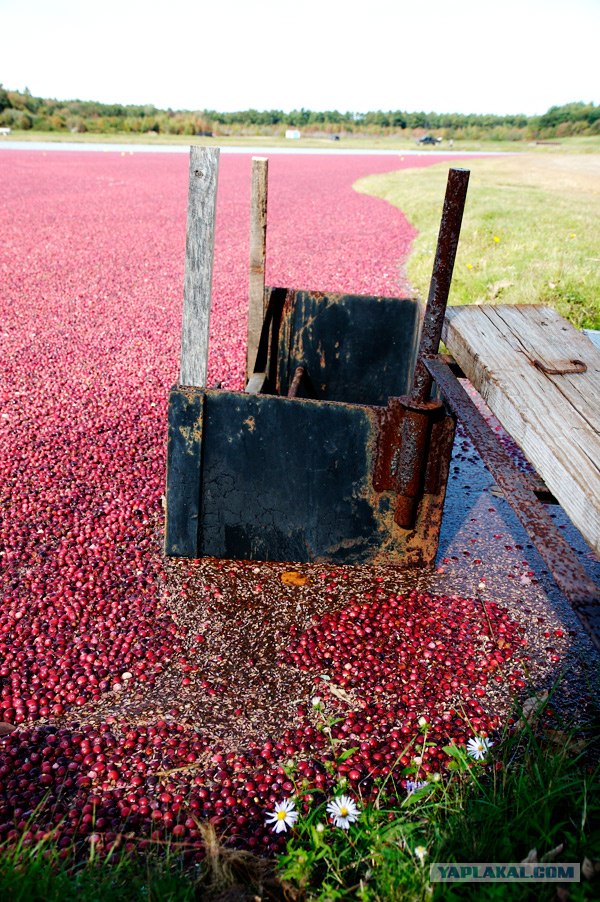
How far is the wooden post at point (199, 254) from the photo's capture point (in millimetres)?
3742

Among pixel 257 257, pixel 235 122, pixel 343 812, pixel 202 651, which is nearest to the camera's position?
pixel 343 812

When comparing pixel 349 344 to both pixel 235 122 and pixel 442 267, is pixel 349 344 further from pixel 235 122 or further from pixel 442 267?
pixel 235 122

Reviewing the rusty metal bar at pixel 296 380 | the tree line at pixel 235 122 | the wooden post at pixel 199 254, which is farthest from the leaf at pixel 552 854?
the tree line at pixel 235 122

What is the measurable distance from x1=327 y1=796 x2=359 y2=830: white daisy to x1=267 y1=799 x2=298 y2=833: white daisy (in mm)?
121

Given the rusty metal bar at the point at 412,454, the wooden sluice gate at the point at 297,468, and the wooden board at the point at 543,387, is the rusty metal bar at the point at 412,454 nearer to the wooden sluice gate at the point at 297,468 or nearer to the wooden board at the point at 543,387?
the wooden sluice gate at the point at 297,468

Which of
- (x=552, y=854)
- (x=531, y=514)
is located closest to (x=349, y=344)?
(x=531, y=514)

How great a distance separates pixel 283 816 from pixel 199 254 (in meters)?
2.78

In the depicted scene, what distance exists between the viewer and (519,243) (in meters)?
11.5

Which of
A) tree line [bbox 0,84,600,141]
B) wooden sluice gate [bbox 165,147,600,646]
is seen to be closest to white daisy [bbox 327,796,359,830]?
wooden sluice gate [bbox 165,147,600,646]

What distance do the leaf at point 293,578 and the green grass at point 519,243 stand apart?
5372 mm

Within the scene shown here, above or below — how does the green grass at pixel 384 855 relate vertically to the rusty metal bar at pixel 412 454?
below

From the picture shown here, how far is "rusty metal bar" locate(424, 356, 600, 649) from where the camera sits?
183 cm

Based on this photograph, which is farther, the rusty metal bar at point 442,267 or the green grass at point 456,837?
the rusty metal bar at point 442,267

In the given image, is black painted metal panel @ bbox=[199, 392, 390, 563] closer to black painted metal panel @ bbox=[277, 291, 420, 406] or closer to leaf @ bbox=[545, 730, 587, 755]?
leaf @ bbox=[545, 730, 587, 755]
